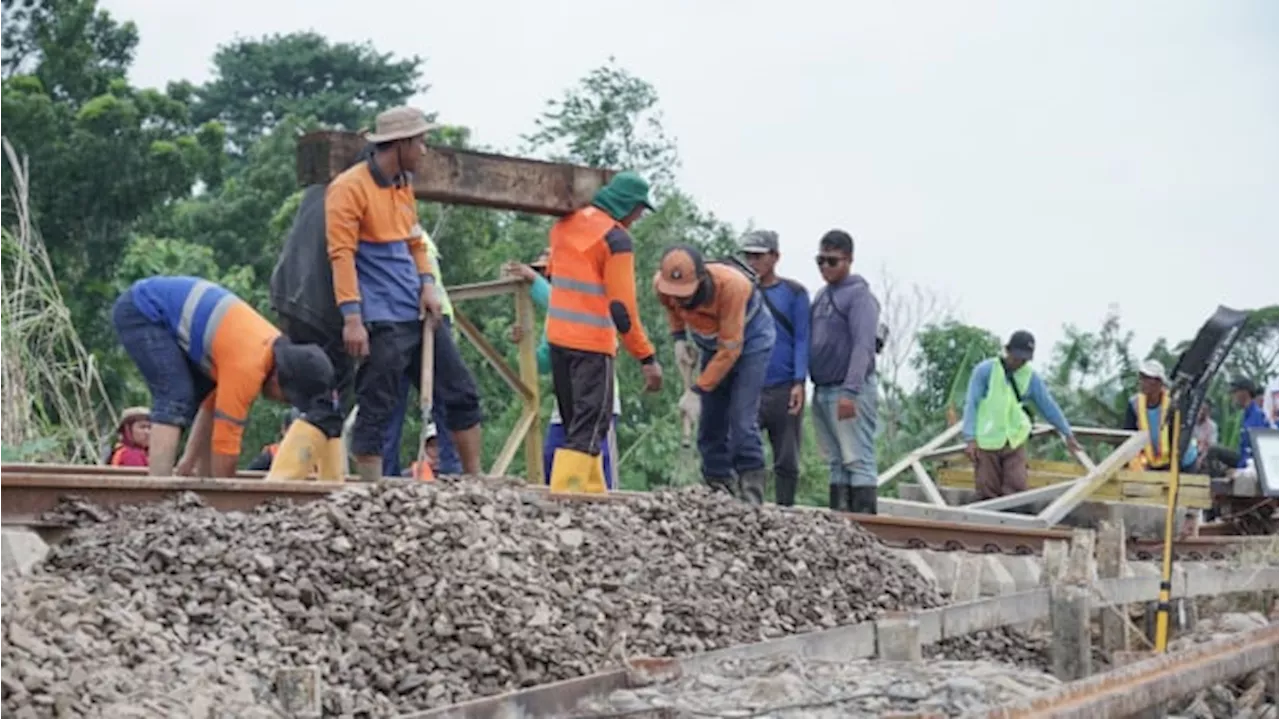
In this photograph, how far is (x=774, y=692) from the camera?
7.32 meters

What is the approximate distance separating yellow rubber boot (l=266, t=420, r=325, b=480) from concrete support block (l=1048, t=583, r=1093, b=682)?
3.52 metres

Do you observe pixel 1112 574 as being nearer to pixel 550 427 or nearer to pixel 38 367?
pixel 550 427

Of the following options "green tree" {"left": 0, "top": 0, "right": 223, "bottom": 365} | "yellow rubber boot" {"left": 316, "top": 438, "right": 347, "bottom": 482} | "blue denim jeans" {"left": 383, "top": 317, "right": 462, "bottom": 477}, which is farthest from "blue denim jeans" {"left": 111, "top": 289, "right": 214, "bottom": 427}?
"green tree" {"left": 0, "top": 0, "right": 223, "bottom": 365}

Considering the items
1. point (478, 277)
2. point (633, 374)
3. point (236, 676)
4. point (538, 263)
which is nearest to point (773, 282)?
point (538, 263)

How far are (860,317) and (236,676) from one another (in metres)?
6.05

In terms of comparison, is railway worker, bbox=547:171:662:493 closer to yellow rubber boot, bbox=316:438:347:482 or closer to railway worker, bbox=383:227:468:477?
railway worker, bbox=383:227:468:477

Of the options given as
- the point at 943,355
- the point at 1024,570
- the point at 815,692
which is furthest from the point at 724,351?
the point at 943,355

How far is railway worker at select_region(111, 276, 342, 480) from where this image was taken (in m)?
9.20

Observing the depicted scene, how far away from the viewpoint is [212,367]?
9508 mm

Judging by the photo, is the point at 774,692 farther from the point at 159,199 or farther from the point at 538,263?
the point at 159,199

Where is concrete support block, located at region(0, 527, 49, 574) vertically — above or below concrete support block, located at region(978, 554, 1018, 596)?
above

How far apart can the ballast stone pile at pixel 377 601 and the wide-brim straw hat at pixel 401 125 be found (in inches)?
75.9

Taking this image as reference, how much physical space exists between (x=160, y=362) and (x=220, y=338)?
1.10 ft

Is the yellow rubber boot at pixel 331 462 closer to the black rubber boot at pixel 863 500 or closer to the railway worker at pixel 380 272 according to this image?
the railway worker at pixel 380 272
